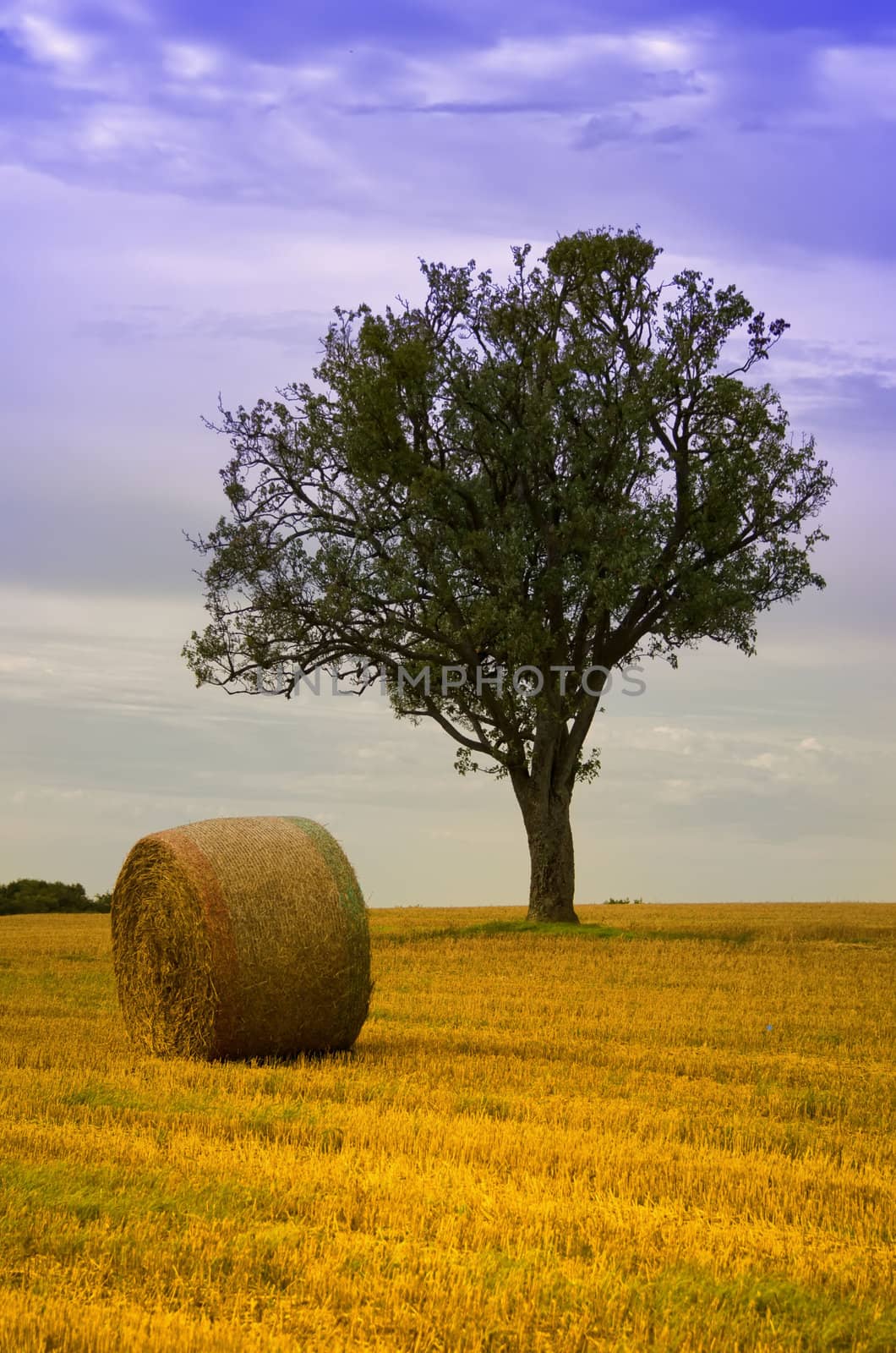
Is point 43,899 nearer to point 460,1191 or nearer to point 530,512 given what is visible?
point 530,512

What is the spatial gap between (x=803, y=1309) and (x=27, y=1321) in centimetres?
306

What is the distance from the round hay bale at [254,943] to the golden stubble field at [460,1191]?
429 millimetres

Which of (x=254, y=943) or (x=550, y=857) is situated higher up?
(x=550, y=857)

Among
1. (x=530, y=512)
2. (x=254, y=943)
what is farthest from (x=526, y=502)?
(x=254, y=943)

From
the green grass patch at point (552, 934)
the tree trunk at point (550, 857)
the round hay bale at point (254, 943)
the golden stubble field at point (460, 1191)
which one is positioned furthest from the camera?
the tree trunk at point (550, 857)

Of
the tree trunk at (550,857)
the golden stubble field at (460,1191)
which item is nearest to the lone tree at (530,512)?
the tree trunk at (550,857)

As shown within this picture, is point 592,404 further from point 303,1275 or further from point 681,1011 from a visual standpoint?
point 303,1275

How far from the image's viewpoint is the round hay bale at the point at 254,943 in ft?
40.2

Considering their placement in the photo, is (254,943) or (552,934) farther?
(552,934)

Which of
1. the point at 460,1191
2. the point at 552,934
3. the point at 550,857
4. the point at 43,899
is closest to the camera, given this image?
the point at 460,1191

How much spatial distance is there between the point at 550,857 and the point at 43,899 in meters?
21.5

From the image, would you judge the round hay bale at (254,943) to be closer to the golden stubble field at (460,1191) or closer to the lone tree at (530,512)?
the golden stubble field at (460,1191)

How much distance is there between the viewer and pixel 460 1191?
708cm

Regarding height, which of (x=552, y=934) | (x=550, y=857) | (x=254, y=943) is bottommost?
(x=552, y=934)
